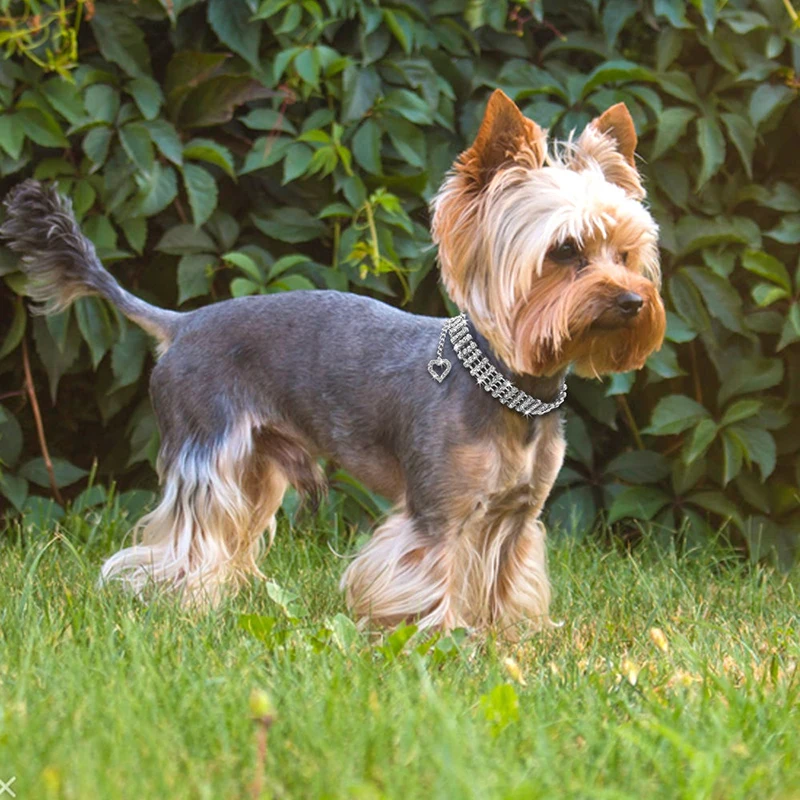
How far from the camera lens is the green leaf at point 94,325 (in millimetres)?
4496

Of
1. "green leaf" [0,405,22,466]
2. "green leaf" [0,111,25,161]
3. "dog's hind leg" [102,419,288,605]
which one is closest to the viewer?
"dog's hind leg" [102,419,288,605]

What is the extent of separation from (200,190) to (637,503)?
2.03 m

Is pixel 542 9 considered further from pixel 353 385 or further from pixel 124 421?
pixel 124 421

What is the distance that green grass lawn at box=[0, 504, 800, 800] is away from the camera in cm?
212

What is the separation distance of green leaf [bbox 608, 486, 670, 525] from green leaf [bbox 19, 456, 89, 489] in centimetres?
206

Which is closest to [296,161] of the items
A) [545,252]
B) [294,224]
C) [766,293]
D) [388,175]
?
[294,224]

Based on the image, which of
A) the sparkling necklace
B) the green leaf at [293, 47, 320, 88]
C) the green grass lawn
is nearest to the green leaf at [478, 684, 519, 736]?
the green grass lawn

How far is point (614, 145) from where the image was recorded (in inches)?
143

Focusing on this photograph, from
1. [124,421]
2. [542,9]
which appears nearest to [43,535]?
[124,421]

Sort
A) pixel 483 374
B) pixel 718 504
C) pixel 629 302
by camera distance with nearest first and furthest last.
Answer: pixel 629 302, pixel 483 374, pixel 718 504

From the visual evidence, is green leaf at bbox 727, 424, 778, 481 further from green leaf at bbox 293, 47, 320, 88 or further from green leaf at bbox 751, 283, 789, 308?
green leaf at bbox 293, 47, 320, 88

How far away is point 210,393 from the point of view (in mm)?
4016

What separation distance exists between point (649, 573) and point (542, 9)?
217cm

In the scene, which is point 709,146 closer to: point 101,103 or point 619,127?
point 619,127
